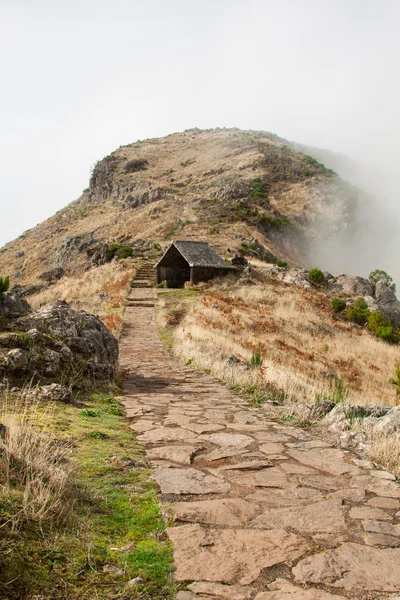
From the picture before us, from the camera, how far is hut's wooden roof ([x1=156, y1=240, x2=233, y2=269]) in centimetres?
2822

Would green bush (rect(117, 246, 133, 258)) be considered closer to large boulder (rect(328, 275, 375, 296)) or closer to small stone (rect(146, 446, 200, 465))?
large boulder (rect(328, 275, 375, 296))

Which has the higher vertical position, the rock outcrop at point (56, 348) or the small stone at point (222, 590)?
the rock outcrop at point (56, 348)

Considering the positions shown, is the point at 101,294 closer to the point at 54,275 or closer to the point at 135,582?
the point at 54,275

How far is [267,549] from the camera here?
294 centimetres

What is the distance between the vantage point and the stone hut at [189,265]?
92.7 ft

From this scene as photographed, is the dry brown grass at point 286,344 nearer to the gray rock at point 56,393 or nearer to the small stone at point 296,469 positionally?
the small stone at point 296,469

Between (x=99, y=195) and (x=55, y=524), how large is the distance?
3674 inches

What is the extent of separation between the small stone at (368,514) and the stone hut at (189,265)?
24.4 metres

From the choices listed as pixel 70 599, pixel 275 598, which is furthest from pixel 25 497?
pixel 275 598

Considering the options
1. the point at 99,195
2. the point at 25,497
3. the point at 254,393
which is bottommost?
the point at 254,393

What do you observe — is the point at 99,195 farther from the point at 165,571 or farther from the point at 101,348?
the point at 165,571

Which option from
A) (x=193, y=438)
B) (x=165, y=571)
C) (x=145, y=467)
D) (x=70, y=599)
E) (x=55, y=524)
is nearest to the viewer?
(x=70, y=599)

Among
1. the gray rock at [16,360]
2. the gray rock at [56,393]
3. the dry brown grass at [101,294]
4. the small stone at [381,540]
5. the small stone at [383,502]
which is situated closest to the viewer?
the small stone at [381,540]

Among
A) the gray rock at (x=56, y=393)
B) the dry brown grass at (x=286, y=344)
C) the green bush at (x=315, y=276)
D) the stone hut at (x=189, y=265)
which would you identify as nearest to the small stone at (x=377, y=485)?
the dry brown grass at (x=286, y=344)
